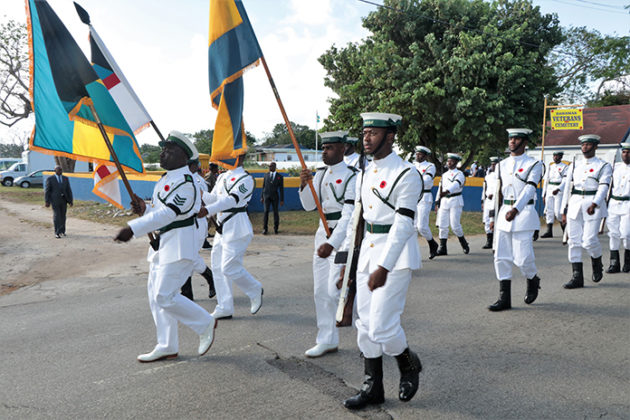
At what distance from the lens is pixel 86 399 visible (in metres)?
3.75

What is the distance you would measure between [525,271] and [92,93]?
17.9ft

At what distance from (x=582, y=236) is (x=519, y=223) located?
2.27 meters

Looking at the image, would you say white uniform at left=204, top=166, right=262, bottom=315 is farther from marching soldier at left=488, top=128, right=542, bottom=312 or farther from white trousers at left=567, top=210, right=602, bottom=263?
white trousers at left=567, top=210, right=602, bottom=263

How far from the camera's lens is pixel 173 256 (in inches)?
171

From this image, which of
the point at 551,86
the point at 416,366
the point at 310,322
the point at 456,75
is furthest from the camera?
the point at 551,86

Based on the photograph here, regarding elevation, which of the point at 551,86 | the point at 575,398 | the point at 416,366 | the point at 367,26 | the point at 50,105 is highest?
the point at 367,26

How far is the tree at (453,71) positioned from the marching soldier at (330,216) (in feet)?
45.3

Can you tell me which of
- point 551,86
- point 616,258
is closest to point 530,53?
point 551,86

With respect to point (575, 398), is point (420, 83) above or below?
above

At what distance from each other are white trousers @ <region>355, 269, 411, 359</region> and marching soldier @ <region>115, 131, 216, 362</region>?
5.48 ft

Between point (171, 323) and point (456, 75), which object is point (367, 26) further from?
point (171, 323)

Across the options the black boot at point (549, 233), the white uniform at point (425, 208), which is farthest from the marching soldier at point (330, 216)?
the black boot at point (549, 233)

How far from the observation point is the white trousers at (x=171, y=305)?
Result: 14.2ft

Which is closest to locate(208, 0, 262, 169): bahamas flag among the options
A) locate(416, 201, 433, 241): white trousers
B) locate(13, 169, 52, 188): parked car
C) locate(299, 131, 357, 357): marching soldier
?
locate(299, 131, 357, 357): marching soldier
